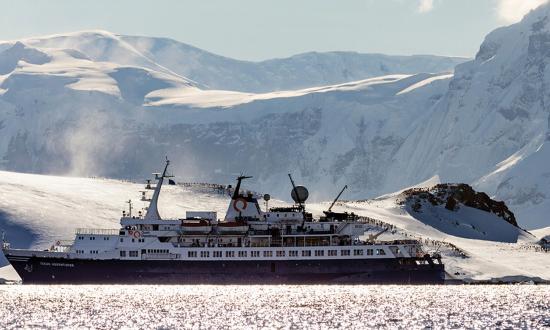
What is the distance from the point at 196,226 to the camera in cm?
14988

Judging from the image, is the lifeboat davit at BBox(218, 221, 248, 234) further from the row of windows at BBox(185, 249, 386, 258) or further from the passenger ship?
the row of windows at BBox(185, 249, 386, 258)

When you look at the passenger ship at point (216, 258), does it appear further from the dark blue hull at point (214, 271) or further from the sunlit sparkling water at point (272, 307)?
the sunlit sparkling water at point (272, 307)

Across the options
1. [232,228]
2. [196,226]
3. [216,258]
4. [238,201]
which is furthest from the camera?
[238,201]

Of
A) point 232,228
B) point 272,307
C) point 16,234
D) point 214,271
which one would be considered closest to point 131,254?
point 214,271

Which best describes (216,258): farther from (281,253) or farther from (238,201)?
(238,201)

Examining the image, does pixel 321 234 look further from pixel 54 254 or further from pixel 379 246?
pixel 54 254

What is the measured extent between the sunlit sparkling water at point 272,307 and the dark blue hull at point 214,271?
4.12ft

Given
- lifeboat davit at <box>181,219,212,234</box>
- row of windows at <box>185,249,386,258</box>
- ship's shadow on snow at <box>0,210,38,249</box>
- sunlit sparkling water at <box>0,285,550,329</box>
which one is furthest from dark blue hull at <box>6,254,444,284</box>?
ship's shadow on snow at <box>0,210,38,249</box>

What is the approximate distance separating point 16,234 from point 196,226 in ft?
114

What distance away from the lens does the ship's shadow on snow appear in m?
170

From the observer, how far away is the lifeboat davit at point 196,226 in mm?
149750

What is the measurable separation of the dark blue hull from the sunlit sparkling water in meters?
1.26

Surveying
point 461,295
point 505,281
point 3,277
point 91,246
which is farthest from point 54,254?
point 505,281

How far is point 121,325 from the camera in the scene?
367 ft
